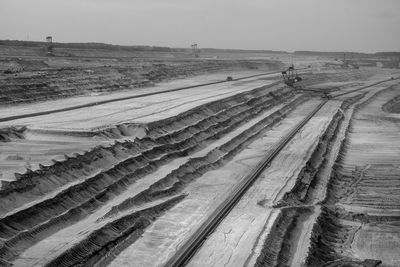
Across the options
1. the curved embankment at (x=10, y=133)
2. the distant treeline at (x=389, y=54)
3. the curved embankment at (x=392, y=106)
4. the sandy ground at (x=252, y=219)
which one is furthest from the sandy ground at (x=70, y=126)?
the distant treeline at (x=389, y=54)

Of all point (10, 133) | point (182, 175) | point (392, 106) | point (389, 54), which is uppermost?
point (389, 54)

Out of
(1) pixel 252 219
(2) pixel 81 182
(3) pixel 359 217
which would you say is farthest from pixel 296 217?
(2) pixel 81 182

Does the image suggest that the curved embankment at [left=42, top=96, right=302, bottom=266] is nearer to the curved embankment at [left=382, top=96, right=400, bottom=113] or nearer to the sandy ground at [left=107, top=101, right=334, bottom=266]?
the sandy ground at [left=107, top=101, right=334, bottom=266]

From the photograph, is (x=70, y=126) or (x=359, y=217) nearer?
(x=359, y=217)

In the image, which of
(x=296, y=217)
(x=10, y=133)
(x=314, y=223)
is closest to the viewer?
(x=314, y=223)

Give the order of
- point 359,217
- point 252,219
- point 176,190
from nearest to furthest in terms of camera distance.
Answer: point 252,219, point 359,217, point 176,190

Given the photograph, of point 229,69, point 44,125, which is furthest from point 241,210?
point 229,69

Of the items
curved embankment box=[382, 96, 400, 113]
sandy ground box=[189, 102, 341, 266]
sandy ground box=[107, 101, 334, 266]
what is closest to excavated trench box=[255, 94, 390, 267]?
sandy ground box=[189, 102, 341, 266]

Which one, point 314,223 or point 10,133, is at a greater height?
point 10,133

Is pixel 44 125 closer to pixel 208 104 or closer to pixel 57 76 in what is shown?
pixel 208 104

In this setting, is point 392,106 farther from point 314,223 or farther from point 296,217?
point 314,223
